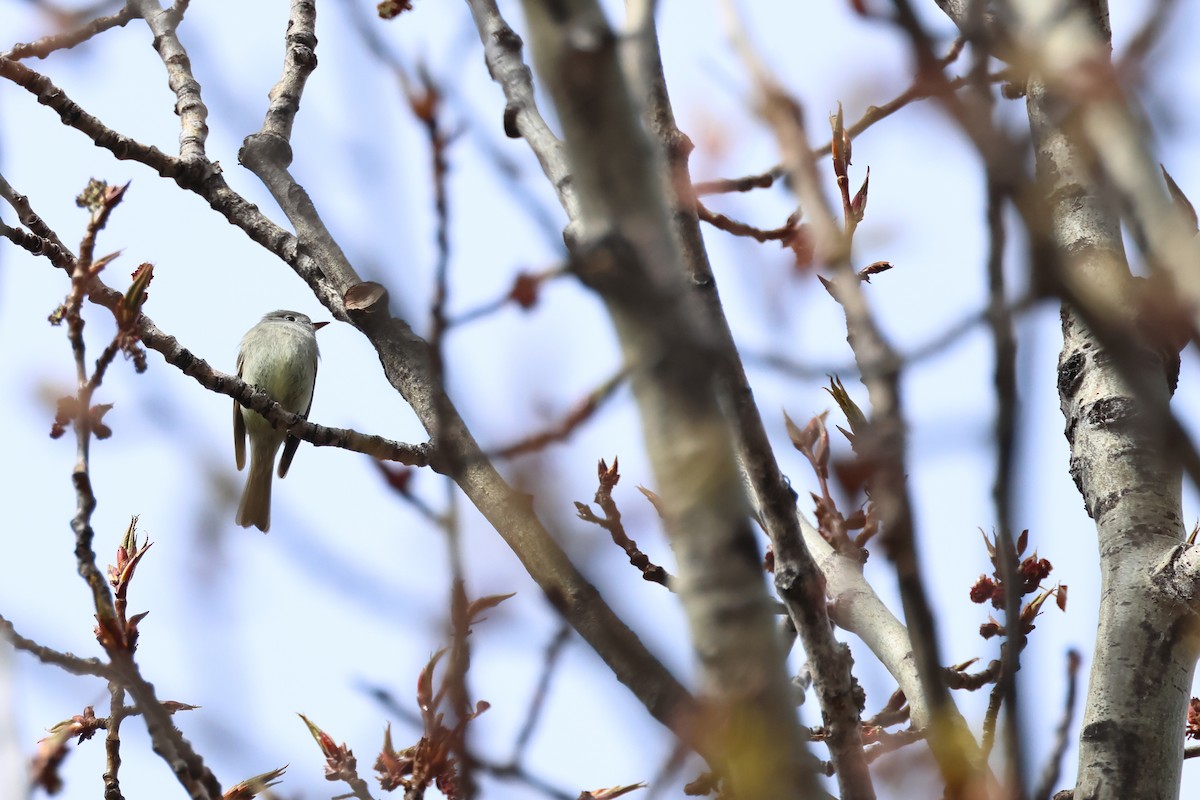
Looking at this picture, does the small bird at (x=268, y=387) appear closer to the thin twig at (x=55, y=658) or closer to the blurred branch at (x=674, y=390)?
the thin twig at (x=55, y=658)

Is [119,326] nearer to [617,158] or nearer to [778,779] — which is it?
[617,158]

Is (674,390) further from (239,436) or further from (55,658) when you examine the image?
(239,436)

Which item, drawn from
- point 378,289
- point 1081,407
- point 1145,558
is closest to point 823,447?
point 1081,407

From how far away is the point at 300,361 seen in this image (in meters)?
7.89

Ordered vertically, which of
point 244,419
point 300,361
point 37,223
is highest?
point 300,361

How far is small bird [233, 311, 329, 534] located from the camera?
296 inches

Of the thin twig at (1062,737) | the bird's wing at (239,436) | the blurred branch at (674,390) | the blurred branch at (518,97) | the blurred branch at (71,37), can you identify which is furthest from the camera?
the bird's wing at (239,436)

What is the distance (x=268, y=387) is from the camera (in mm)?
7809

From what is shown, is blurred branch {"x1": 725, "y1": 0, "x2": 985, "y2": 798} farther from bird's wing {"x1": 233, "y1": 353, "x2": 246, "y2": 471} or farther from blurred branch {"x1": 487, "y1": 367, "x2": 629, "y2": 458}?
bird's wing {"x1": 233, "y1": 353, "x2": 246, "y2": 471}

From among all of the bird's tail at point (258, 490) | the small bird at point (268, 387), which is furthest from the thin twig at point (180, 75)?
the bird's tail at point (258, 490)

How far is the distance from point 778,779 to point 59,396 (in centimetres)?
159

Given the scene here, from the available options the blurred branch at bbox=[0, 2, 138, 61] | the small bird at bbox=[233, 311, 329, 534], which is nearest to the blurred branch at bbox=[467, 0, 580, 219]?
the blurred branch at bbox=[0, 2, 138, 61]

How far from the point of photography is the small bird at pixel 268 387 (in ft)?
24.6

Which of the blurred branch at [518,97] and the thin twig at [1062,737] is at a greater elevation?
the blurred branch at [518,97]
